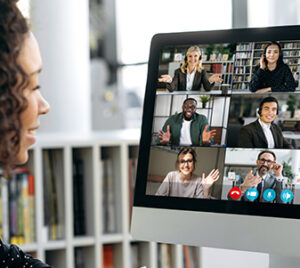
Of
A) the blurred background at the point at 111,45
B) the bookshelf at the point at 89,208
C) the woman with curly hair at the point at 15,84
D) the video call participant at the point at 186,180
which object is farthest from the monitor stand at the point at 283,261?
the bookshelf at the point at 89,208

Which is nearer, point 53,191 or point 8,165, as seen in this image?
point 8,165

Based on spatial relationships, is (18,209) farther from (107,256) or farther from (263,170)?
(263,170)

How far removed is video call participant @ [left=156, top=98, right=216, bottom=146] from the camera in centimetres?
88

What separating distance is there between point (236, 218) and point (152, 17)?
2103mm

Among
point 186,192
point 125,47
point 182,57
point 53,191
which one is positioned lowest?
point 53,191

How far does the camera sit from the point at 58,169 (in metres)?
1.91

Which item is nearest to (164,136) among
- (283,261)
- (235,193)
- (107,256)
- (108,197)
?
(235,193)

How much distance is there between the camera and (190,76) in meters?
0.91

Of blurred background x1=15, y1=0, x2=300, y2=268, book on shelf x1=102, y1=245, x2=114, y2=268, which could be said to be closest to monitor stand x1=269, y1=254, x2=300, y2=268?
blurred background x1=15, y1=0, x2=300, y2=268

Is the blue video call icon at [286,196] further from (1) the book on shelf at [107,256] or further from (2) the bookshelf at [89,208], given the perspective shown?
(1) the book on shelf at [107,256]

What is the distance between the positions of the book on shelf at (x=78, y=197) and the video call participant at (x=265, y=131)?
1180 mm

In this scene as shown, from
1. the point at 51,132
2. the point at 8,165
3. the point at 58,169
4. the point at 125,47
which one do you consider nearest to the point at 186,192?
the point at 8,165

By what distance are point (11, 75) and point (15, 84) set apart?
0.01m

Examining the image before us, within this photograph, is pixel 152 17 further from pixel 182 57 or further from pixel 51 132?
pixel 182 57
